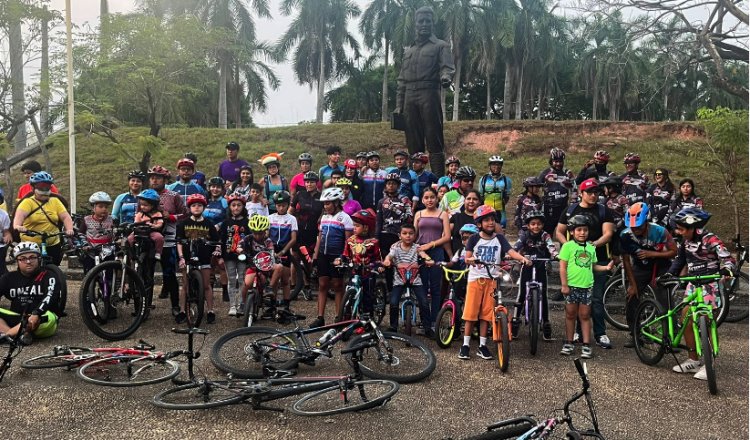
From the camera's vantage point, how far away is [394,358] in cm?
522

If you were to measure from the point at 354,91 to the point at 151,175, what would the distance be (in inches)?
1543

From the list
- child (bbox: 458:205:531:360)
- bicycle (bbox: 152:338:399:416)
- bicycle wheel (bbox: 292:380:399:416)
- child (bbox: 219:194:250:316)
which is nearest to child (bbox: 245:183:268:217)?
child (bbox: 219:194:250:316)

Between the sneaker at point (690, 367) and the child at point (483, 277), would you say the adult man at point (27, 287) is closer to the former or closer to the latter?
the child at point (483, 277)

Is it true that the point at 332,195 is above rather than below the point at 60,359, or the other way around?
above

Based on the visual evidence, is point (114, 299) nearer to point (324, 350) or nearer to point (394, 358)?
point (324, 350)

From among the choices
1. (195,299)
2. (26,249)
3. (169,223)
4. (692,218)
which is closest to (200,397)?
(195,299)

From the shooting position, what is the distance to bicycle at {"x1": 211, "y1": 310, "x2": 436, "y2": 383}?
5113 mm

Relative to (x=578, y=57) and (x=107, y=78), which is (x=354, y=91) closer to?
(x=578, y=57)

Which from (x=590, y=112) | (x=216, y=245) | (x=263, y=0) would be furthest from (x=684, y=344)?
(x=590, y=112)

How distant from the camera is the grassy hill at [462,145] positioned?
20.4m

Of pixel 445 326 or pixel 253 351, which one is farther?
pixel 445 326

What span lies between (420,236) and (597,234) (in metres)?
2.00

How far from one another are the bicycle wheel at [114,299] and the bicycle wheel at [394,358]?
2832mm

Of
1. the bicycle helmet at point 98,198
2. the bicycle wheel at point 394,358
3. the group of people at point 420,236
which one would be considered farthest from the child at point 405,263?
the bicycle helmet at point 98,198
